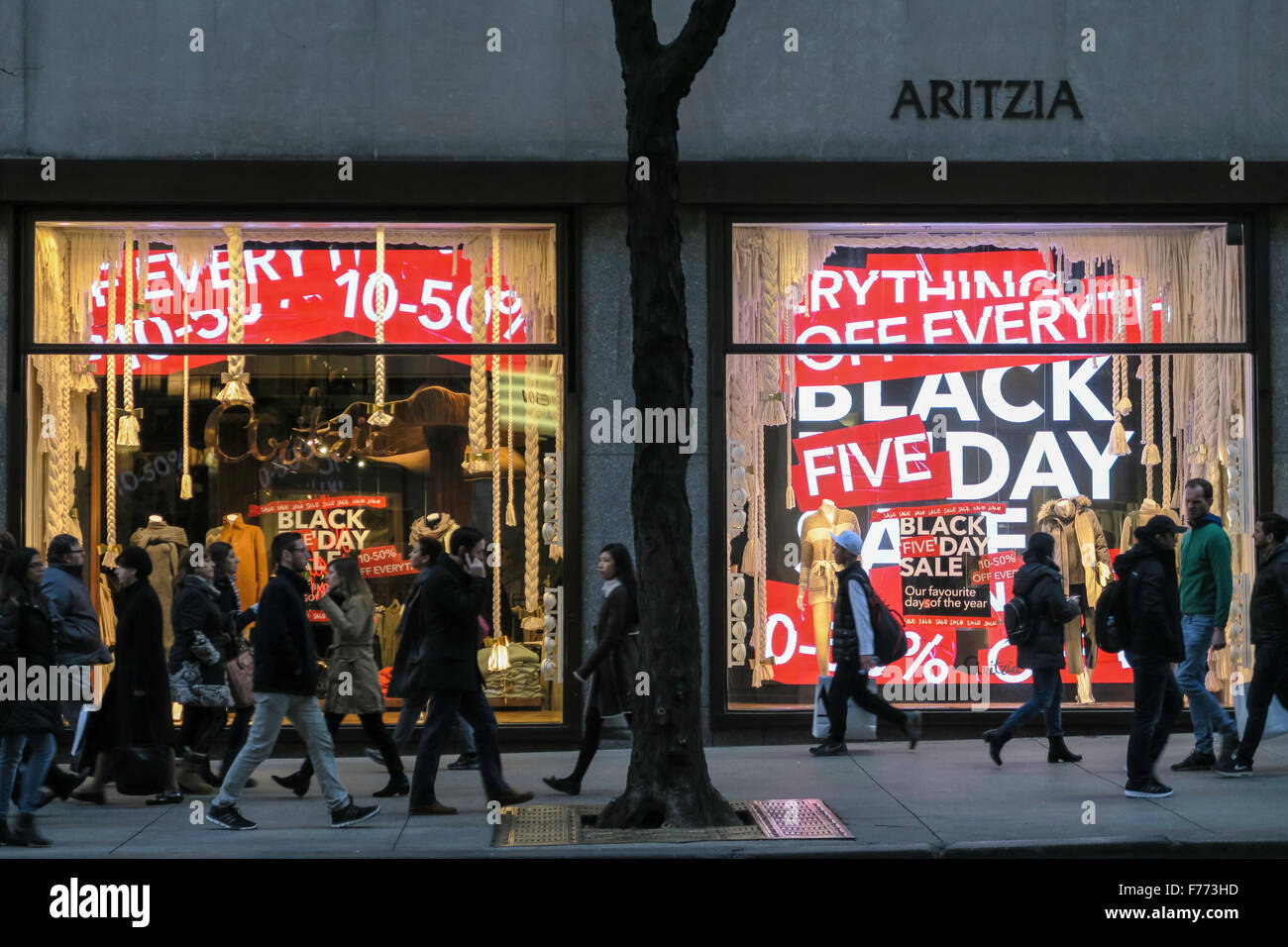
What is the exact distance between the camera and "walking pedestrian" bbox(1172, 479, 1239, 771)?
10.8m

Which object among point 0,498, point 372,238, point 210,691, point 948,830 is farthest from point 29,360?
point 948,830

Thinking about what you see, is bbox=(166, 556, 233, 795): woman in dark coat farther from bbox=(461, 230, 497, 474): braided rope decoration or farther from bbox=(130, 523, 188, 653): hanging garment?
bbox=(461, 230, 497, 474): braided rope decoration

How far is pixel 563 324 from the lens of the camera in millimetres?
12812

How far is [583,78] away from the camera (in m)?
12.8

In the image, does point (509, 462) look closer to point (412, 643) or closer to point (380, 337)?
point (380, 337)

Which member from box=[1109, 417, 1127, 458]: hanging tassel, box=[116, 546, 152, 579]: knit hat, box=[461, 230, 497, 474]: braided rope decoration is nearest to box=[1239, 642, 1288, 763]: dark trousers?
box=[1109, 417, 1127, 458]: hanging tassel

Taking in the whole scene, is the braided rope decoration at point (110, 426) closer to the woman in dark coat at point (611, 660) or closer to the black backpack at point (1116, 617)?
the woman in dark coat at point (611, 660)

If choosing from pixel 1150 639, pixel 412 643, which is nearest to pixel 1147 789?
pixel 1150 639

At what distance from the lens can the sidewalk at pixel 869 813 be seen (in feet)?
27.6

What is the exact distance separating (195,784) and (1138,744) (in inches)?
246

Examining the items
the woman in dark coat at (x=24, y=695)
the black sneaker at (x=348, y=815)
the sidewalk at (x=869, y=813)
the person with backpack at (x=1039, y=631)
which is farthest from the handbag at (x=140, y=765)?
the person with backpack at (x=1039, y=631)

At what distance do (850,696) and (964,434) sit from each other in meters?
2.65

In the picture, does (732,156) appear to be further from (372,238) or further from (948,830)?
(948,830)

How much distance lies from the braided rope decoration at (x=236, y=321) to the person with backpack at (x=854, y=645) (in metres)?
5.07
